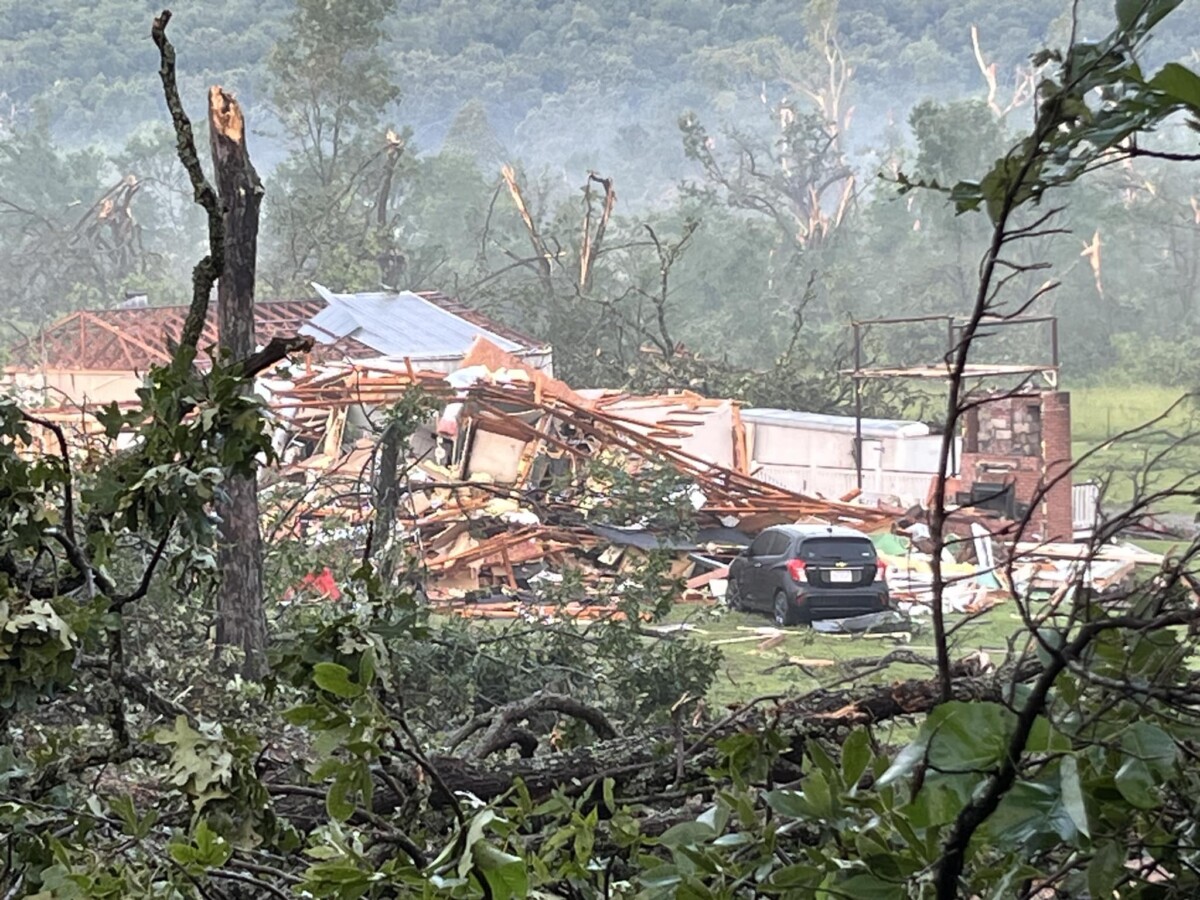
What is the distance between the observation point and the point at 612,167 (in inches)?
347

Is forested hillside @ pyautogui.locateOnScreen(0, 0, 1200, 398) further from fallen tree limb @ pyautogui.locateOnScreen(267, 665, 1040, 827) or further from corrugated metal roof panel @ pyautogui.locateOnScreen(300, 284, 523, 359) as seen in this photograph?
fallen tree limb @ pyautogui.locateOnScreen(267, 665, 1040, 827)

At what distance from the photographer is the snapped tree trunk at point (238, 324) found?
111 inches

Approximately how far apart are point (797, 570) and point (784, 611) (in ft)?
0.61

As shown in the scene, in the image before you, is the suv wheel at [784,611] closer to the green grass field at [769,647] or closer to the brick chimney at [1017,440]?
the green grass field at [769,647]

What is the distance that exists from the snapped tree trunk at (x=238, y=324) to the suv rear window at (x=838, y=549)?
2.42 meters

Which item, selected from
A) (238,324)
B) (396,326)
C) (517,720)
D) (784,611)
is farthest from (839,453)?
(517,720)

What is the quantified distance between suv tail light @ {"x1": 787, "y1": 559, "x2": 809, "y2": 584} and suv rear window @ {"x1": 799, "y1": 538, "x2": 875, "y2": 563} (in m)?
0.03

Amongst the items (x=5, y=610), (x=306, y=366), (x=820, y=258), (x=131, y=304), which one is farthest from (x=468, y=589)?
(x=5, y=610)

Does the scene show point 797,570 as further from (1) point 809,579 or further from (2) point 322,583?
(2) point 322,583

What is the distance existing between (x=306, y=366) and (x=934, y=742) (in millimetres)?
5799

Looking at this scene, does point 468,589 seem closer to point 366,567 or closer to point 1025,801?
point 366,567

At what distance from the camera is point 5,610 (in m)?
0.69

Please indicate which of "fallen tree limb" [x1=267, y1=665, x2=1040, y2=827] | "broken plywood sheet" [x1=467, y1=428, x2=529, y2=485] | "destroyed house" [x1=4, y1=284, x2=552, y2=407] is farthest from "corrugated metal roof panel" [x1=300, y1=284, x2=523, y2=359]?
"fallen tree limb" [x1=267, y1=665, x2=1040, y2=827]

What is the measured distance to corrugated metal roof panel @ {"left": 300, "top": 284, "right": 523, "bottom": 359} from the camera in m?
6.41
